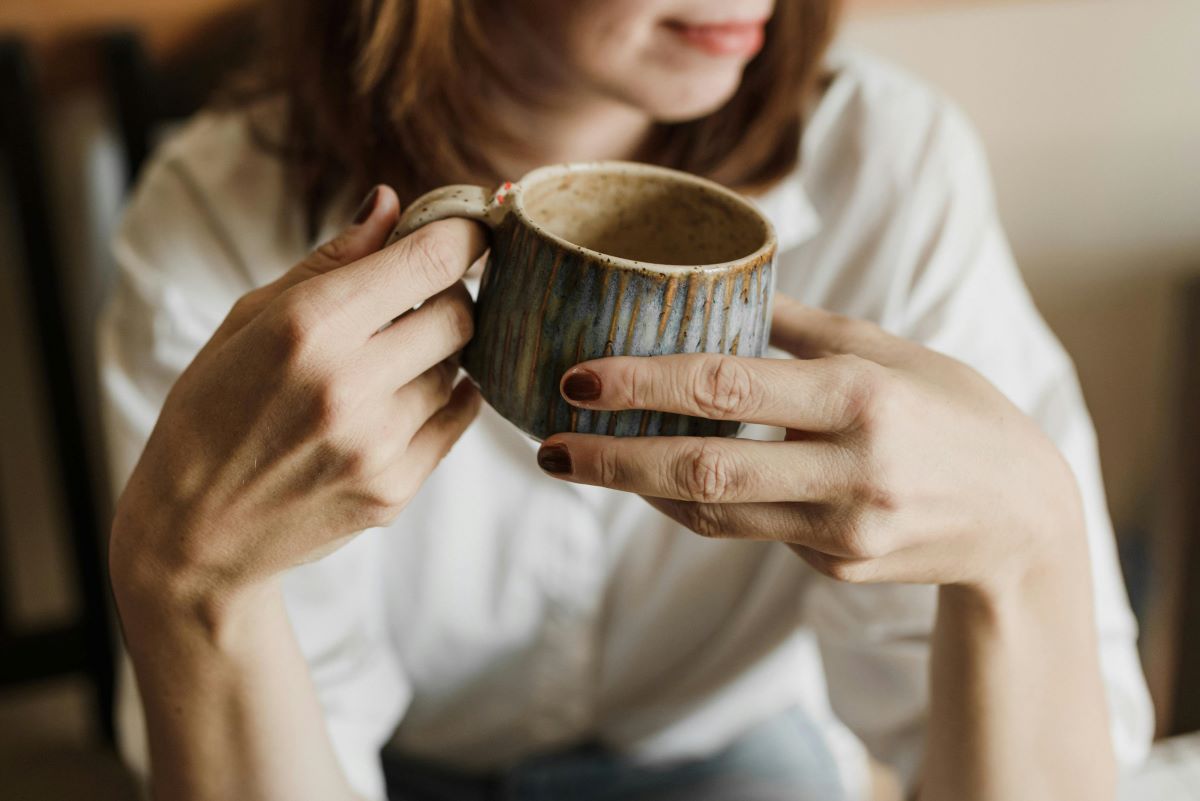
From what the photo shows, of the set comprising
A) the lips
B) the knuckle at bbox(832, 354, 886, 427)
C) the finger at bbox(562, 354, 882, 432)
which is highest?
the lips

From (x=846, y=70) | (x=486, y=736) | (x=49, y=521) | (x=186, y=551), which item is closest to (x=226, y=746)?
(x=186, y=551)

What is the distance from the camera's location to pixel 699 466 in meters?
0.54

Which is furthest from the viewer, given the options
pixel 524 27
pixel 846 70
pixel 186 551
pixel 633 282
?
pixel 846 70

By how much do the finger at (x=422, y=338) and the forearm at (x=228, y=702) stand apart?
0.20 meters

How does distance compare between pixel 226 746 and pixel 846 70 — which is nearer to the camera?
pixel 226 746

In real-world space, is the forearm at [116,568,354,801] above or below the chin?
below

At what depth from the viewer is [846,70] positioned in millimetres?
1094

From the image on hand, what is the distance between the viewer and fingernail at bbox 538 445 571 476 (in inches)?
21.7

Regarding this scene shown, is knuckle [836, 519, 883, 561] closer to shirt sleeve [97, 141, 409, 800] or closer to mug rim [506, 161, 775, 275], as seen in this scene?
mug rim [506, 161, 775, 275]

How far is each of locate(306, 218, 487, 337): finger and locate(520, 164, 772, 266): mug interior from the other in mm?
69

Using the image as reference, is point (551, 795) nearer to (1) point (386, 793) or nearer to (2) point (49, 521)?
(1) point (386, 793)

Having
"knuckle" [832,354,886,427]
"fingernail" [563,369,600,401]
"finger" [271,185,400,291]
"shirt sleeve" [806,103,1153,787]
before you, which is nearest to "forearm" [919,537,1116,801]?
"shirt sleeve" [806,103,1153,787]

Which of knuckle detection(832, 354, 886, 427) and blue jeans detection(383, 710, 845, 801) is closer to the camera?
knuckle detection(832, 354, 886, 427)

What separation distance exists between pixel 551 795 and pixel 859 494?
692 millimetres
